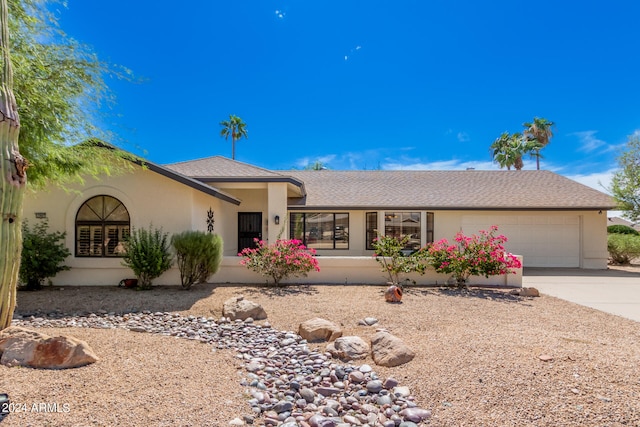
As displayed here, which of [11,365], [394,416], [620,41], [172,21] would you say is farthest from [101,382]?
[620,41]

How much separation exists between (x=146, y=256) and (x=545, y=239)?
16.5 m

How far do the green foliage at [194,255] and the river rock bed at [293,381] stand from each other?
275cm

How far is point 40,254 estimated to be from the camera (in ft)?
28.2

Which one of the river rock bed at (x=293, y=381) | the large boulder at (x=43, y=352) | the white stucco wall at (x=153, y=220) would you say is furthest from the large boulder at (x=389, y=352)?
the white stucco wall at (x=153, y=220)

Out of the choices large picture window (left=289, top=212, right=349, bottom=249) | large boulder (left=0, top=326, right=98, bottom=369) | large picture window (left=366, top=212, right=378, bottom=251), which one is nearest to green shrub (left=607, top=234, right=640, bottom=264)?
large picture window (left=366, top=212, right=378, bottom=251)

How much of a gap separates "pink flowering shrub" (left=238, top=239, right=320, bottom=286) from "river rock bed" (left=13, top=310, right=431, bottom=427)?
317cm

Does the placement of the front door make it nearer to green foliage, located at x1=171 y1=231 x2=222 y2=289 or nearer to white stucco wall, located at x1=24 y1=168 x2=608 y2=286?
white stucco wall, located at x1=24 y1=168 x2=608 y2=286

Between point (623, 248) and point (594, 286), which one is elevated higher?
point (623, 248)

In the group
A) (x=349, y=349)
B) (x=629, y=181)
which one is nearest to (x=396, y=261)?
(x=349, y=349)

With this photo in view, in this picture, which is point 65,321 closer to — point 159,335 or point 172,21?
point 159,335

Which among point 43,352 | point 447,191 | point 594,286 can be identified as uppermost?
point 447,191

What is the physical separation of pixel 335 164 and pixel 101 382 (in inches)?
1528

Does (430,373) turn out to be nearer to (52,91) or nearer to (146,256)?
(146,256)

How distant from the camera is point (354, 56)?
1382cm
